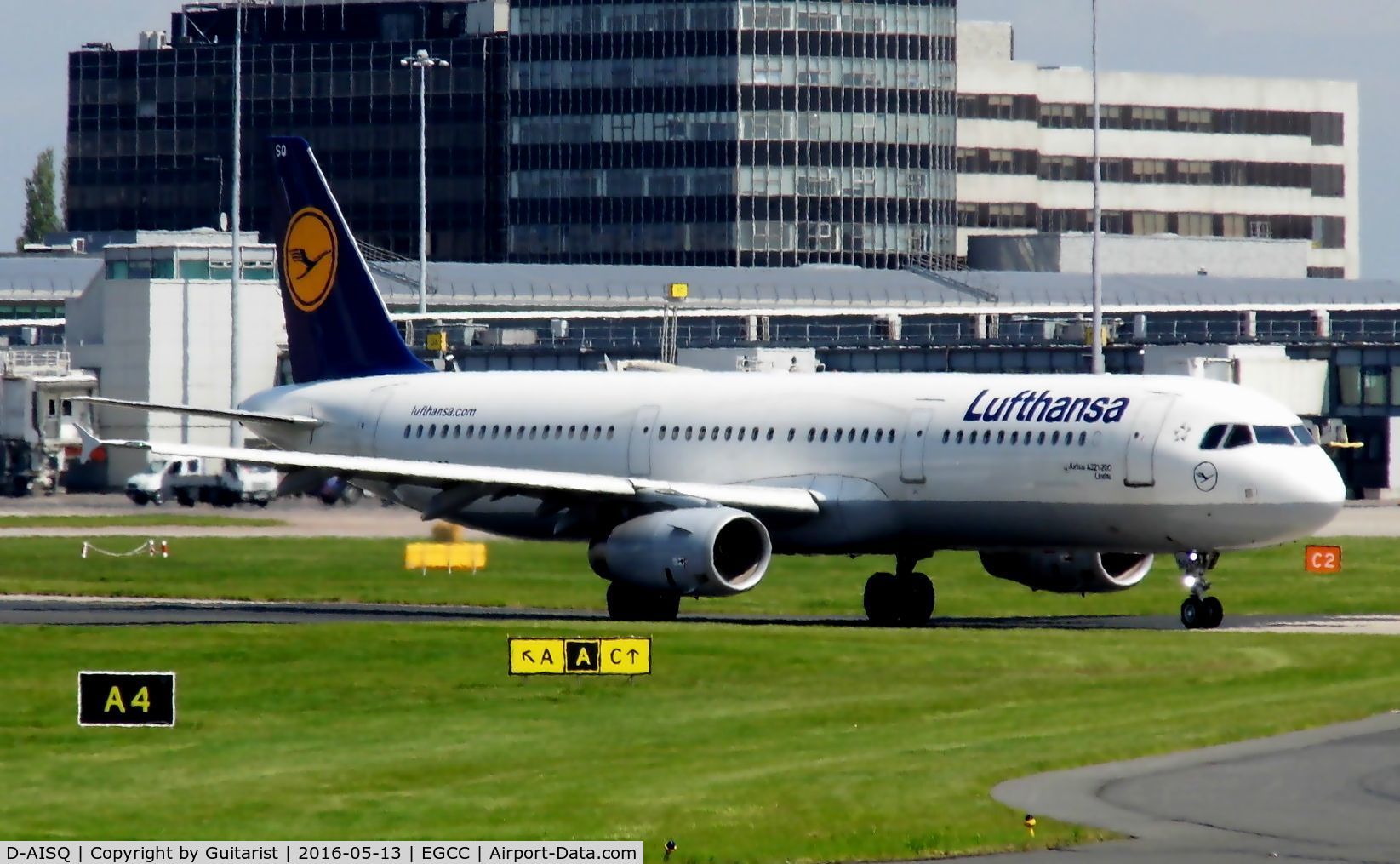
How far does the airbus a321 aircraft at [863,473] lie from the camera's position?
46.6 m

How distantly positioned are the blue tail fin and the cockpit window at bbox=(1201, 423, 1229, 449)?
21.6 m

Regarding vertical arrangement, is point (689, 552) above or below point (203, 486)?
above

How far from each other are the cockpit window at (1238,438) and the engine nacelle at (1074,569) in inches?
189

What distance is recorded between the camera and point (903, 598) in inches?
2010

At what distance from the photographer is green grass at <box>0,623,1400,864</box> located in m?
25.5

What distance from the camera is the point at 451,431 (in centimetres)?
5794

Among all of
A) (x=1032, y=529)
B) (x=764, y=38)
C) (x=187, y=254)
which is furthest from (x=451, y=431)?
(x=764, y=38)

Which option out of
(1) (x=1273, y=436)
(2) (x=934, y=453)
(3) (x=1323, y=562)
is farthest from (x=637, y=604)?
(3) (x=1323, y=562)

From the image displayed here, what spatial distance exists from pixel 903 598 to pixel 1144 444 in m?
6.43

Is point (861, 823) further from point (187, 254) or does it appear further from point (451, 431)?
point (187, 254)

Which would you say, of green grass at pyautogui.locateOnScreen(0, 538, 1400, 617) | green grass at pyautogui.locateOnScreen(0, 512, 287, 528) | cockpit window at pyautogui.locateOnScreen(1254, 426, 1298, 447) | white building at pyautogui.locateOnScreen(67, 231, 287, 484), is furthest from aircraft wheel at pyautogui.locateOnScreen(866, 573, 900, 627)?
white building at pyautogui.locateOnScreen(67, 231, 287, 484)

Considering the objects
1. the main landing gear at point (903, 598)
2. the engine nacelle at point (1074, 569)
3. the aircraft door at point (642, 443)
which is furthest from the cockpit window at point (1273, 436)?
the aircraft door at point (642, 443)

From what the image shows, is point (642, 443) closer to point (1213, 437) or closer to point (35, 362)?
point (1213, 437)

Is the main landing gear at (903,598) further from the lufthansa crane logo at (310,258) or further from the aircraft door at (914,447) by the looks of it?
the lufthansa crane logo at (310,258)
